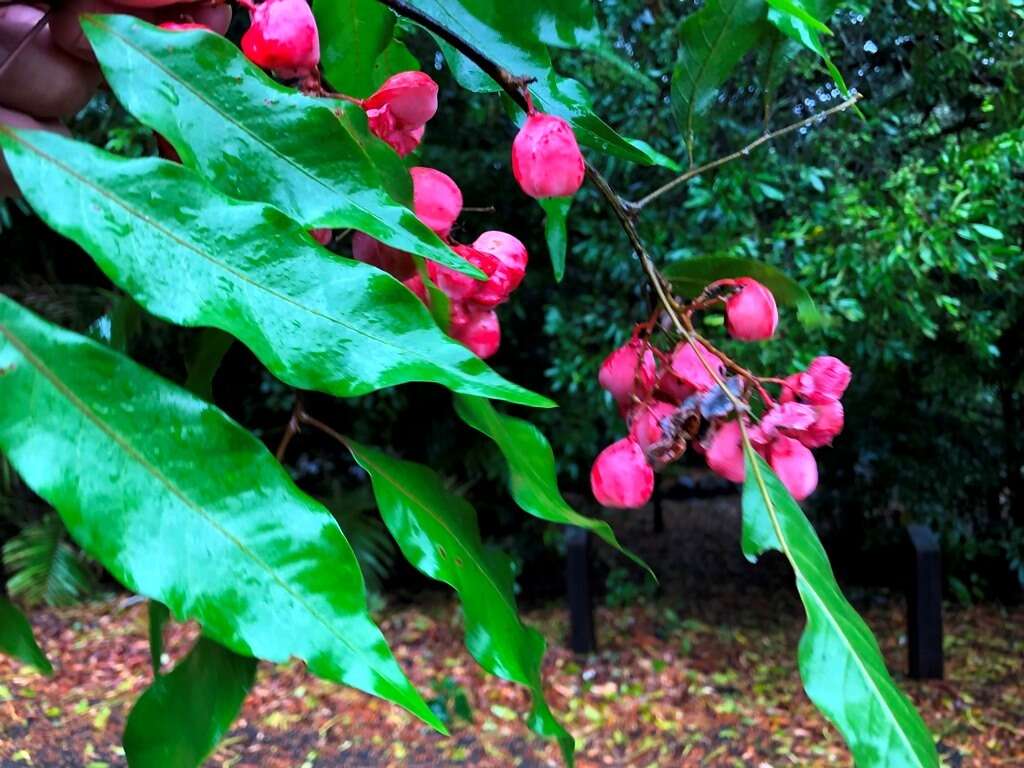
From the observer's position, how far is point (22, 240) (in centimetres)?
283

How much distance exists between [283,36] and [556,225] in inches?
5.7

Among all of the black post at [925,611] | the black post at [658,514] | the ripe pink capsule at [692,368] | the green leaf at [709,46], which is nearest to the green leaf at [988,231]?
the black post at [925,611]

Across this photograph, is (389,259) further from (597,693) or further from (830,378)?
(597,693)

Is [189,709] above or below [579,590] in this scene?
above

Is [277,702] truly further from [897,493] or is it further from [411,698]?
[411,698]

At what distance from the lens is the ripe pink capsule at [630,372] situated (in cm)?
39

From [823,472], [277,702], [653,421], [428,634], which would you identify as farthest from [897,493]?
[653,421]

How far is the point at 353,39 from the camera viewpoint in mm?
410

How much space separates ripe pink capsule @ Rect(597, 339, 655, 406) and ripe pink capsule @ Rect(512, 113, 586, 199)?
0.08 m

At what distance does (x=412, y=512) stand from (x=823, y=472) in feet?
8.66

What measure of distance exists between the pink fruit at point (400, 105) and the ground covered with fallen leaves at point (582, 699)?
64.7 inches

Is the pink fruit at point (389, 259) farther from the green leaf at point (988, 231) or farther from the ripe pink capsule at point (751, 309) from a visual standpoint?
the green leaf at point (988, 231)

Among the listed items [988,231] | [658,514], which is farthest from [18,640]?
[658,514]

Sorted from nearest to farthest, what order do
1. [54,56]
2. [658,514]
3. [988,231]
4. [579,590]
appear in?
[54,56] < [988,231] < [579,590] < [658,514]
